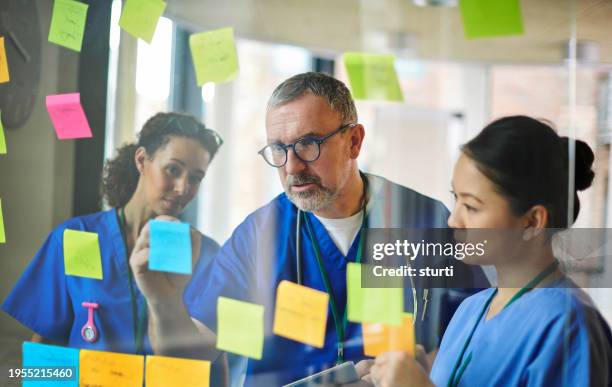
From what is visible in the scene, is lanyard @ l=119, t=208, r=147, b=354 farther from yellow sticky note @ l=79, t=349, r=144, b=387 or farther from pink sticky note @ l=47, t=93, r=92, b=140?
pink sticky note @ l=47, t=93, r=92, b=140

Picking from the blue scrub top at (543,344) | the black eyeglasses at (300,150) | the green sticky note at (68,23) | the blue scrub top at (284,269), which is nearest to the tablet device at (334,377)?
the blue scrub top at (284,269)

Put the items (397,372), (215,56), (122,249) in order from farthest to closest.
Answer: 1. (122,249)
2. (215,56)
3. (397,372)

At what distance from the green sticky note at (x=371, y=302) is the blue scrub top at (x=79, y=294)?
0.38m

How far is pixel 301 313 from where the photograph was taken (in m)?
1.63

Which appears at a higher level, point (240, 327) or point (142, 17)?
point (142, 17)

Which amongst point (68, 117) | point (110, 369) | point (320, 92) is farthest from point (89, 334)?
point (320, 92)

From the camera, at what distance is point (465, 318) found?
1.56m

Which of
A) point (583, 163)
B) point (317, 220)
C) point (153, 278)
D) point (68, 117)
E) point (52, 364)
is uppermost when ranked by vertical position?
point (68, 117)

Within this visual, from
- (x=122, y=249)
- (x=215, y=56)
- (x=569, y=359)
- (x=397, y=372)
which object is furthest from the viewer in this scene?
(x=122, y=249)

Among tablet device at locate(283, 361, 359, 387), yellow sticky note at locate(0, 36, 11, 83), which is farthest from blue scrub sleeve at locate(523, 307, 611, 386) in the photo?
yellow sticky note at locate(0, 36, 11, 83)

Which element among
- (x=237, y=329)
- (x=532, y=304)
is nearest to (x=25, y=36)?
(x=237, y=329)

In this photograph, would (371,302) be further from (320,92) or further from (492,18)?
(492,18)

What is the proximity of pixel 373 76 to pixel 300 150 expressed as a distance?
251 millimetres

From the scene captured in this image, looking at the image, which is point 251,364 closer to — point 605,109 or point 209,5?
point 209,5
